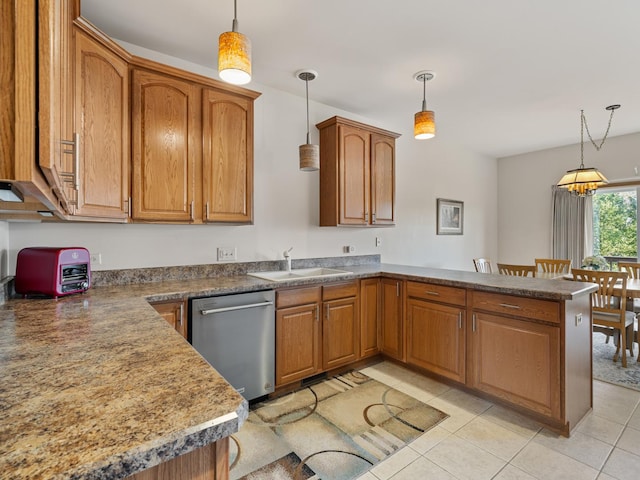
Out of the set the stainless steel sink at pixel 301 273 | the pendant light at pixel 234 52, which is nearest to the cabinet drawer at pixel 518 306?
the stainless steel sink at pixel 301 273

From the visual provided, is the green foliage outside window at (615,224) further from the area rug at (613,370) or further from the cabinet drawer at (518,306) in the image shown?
the cabinet drawer at (518,306)

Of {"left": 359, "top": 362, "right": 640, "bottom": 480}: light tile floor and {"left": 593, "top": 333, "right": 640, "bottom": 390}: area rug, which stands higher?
{"left": 593, "top": 333, "right": 640, "bottom": 390}: area rug

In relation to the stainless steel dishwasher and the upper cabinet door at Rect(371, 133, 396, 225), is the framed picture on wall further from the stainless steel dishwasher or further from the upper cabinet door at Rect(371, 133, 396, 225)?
the stainless steel dishwasher

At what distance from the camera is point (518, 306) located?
85.7 inches

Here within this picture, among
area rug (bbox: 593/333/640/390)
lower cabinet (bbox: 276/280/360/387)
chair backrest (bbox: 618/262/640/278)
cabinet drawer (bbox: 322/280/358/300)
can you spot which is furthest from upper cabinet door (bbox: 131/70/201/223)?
chair backrest (bbox: 618/262/640/278)

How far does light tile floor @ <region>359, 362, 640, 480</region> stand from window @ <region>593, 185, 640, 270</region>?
3031 mm

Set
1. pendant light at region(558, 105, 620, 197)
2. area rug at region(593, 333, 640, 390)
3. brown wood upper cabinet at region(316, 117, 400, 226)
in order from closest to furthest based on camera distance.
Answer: area rug at region(593, 333, 640, 390)
brown wood upper cabinet at region(316, 117, 400, 226)
pendant light at region(558, 105, 620, 197)

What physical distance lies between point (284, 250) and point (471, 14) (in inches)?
90.2

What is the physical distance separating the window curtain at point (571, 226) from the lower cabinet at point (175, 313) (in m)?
Result: 5.36

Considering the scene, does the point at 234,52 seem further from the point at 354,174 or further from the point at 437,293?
the point at 437,293

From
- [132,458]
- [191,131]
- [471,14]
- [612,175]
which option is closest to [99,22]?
[191,131]

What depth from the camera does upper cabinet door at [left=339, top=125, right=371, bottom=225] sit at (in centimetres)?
321

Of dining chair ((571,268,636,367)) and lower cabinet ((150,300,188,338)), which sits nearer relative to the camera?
lower cabinet ((150,300,188,338))

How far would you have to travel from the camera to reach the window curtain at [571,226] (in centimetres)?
480
